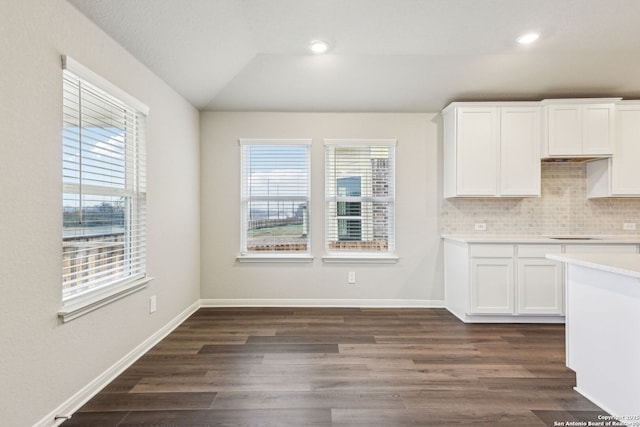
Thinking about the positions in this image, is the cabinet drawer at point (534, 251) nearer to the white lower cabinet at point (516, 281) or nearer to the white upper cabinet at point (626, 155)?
the white lower cabinet at point (516, 281)

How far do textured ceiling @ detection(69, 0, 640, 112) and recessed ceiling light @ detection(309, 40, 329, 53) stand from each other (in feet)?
→ 0.21

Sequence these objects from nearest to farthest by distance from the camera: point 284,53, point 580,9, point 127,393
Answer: point 127,393 < point 580,9 < point 284,53

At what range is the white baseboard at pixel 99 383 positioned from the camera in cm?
176

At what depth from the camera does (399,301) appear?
3943 millimetres

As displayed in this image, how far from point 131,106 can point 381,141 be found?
2.64m

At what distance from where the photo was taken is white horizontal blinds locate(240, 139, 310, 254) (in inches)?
157

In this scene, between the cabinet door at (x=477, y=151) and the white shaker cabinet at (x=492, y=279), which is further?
the cabinet door at (x=477, y=151)

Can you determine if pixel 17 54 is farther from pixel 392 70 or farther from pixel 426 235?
pixel 426 235

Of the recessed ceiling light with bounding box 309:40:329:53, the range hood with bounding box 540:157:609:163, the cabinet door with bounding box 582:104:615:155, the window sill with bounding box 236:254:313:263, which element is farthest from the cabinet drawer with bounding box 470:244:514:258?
the recessed ceiling light with bounding box 309:40:329:53

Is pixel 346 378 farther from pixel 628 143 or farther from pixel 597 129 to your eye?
pixel 628 143

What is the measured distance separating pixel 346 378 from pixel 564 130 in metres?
3.42

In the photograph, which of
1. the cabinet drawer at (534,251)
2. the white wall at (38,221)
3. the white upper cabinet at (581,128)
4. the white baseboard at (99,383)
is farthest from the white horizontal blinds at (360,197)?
the white wall at (38,221)

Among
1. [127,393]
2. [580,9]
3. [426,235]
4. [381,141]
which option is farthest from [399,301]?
[580,9]

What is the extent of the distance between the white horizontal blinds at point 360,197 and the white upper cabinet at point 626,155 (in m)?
2.38
